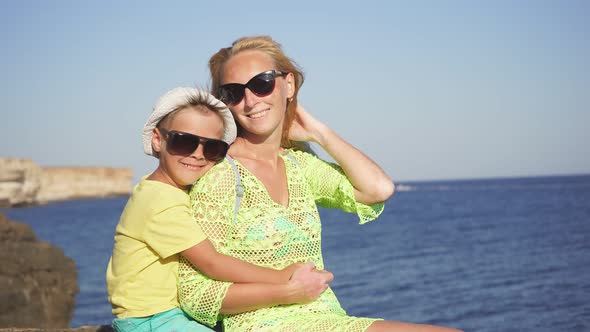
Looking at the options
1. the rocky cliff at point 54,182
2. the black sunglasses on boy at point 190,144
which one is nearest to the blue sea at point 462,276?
the black sunglasses on boy at point 190,144

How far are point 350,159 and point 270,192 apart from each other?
25.5 inches

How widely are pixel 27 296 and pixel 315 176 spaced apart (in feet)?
20.4

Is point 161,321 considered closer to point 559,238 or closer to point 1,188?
point 559,238

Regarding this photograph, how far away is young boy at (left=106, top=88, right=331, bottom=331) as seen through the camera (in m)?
2.89

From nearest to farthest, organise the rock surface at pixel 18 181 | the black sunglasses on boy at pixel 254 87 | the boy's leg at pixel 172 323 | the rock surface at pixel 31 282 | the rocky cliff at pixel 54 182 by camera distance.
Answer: the boy's leg at pixel 172 323, the black sunglasses on boy at pixel 254 87, the rock surface at pixel 31 282, the rock surface at pixel 18 181, the rocky cliff at pixel 54 182

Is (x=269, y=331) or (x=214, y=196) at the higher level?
(x=214, y=196)

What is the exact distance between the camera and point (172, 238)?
2.88 m

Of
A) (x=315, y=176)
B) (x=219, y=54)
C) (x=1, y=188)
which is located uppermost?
(x=219, y=54)

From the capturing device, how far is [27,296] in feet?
27.9

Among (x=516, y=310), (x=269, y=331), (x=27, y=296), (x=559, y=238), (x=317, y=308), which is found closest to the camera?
(x=269, y=331)

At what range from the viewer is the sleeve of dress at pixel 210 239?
115 inches

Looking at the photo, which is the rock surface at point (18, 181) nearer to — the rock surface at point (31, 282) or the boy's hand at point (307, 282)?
the rock surface at point (31, 282)

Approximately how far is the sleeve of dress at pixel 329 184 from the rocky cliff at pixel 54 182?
66.6m

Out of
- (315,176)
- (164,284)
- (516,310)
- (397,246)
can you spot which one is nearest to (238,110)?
(315,176)
